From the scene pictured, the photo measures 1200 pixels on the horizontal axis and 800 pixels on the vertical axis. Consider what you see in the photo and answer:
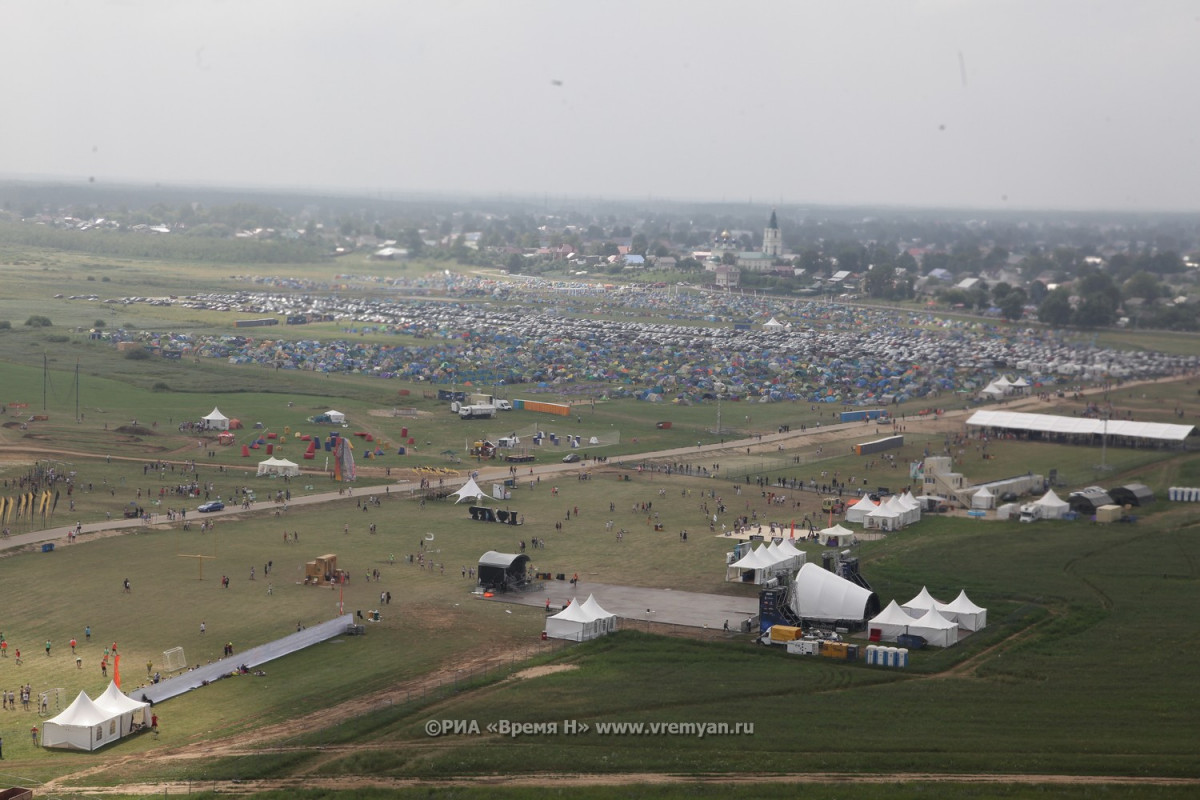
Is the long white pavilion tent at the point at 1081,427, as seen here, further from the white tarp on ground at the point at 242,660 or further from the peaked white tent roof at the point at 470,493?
the white tarp on ground at the point at 242,660

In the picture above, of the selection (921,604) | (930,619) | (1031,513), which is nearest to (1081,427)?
(1031,513)

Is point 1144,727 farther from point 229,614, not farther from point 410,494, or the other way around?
point 410,494

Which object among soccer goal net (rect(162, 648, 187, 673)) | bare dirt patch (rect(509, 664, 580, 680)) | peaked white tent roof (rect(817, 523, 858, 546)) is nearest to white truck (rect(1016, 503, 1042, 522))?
peaked white tent roof (rect(817, 523, 858, 546))

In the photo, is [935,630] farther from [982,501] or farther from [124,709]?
[124,709]

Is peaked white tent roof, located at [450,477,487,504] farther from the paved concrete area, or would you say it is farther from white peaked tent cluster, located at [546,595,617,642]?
white peaked tent cluster, located at [546,595,617,642]

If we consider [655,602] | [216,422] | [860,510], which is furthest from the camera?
[216,422]
